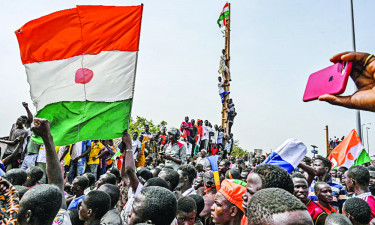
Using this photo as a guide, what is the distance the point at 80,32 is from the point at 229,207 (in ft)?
10.5

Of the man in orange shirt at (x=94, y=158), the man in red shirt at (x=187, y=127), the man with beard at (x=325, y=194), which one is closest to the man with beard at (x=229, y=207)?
the man with beard at (x=325, y=194)

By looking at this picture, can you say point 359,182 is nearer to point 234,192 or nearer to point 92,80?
point 234,192

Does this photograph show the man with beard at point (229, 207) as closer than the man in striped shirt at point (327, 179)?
Yes

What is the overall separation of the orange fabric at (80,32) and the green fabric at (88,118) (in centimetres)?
74

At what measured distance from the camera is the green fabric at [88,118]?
4.75 m

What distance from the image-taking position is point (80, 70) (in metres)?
4.91

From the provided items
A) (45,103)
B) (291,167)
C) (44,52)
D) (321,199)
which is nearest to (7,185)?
(45,103)

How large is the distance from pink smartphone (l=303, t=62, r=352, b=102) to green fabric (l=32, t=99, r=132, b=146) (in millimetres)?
3038

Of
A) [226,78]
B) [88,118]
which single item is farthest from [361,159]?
[226,78]

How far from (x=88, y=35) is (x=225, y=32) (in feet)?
66.1

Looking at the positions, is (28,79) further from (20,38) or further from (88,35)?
(88,35)

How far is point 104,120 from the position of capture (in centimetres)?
488

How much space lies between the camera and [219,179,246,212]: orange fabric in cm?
359

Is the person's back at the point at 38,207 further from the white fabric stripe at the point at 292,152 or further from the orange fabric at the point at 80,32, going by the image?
the white fabric stripe at the point at 292,152
